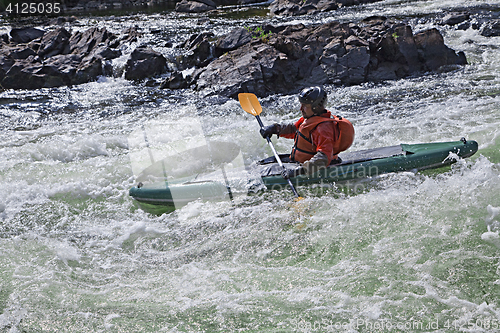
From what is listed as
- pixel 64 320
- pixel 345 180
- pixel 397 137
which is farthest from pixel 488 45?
pixel 64 320

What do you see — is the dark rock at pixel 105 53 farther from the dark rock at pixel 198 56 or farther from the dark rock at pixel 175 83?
the dark rock at pixel 175 83

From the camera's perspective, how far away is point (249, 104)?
5.67 meters

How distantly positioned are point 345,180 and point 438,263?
4.57 feet

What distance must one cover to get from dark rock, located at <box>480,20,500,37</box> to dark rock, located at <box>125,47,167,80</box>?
7.91 metres

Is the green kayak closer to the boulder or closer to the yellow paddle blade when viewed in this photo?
the yellow paddle blade

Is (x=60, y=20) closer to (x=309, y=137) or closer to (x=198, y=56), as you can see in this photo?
(x=198, y=56)

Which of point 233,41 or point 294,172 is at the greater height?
point 233,41

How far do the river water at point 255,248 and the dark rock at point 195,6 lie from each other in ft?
37.8

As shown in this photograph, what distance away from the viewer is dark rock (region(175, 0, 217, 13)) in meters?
16.6

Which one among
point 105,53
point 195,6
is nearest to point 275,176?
point 105,53

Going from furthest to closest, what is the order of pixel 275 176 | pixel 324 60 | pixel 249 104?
1. pixel 324 60
2. pixel 249 104
3. pixel 275 176

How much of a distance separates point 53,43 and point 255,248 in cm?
942

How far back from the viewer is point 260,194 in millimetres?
4473

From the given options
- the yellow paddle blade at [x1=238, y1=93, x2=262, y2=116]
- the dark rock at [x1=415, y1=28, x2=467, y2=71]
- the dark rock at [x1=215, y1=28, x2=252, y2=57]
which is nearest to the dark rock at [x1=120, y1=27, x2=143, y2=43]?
the dark rock at [x1=215, y1=28, x2=252, y2=57]
